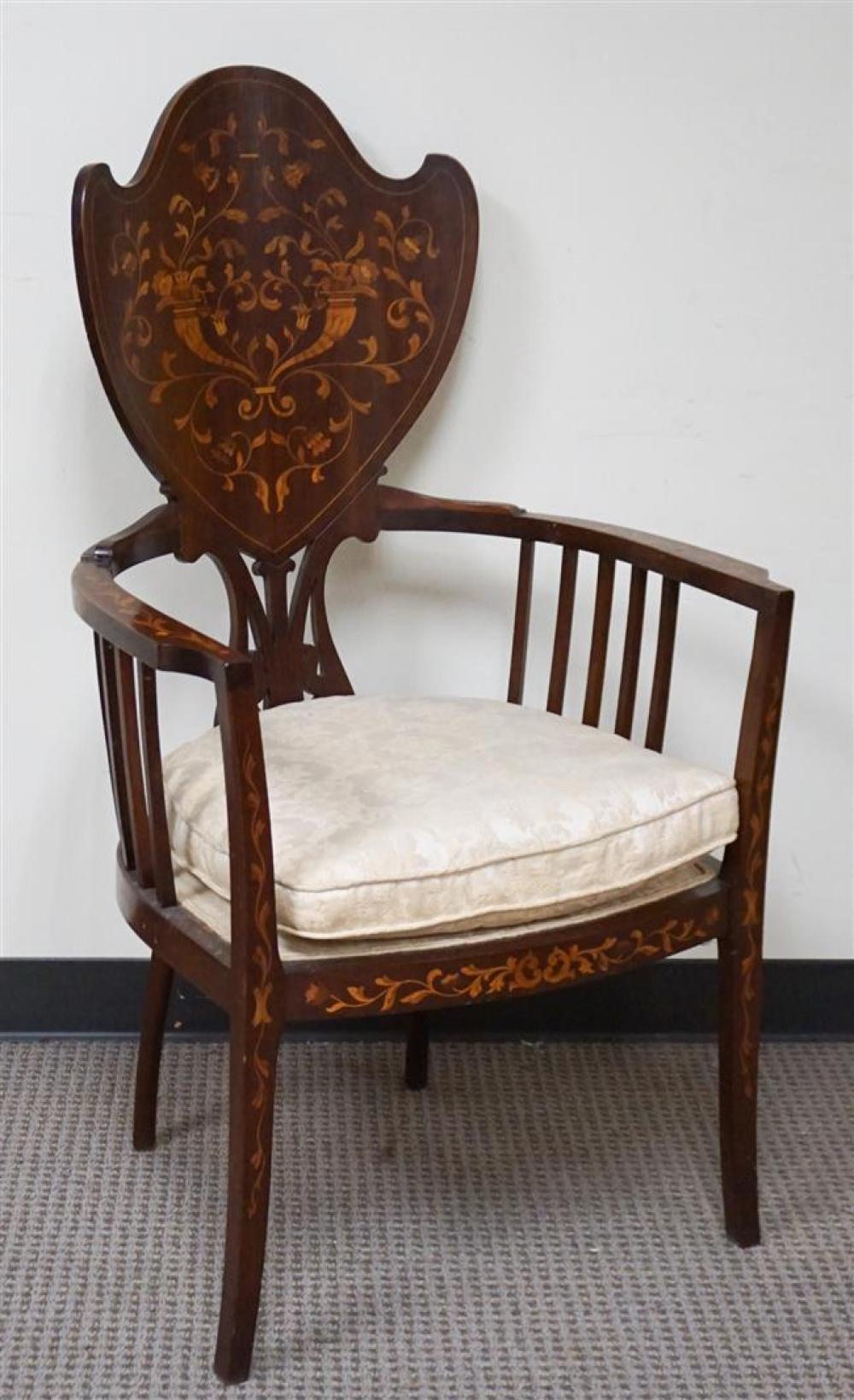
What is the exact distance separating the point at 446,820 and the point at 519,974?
0.51ft

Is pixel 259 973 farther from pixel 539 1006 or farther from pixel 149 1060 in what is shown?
pixel 539 1006

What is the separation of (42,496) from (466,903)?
0.83 metres

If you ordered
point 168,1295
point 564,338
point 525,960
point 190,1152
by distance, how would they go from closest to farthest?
point 525,960 < point 168,1295 < point 190,1152 < point 564,338

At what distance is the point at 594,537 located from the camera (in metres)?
1.77

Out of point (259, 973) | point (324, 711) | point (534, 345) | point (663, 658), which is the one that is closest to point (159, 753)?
point (259, 973)

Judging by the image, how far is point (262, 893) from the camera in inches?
53.9

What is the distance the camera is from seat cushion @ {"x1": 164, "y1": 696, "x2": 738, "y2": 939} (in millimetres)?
1414

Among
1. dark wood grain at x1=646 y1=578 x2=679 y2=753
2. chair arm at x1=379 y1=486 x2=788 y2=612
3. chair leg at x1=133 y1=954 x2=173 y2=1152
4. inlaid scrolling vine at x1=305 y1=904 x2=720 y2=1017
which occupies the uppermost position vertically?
chair arm at x1=379 y1=486 x2=788 y2=612

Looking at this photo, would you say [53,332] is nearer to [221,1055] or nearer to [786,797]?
[221,1055]

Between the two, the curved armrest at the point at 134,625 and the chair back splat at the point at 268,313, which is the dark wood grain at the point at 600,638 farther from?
the curved armrest at the point at 134,625

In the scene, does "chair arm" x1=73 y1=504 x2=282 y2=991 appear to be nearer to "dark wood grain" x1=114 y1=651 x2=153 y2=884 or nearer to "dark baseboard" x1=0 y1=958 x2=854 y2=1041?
"dark wood grain" x1=114 y1=651 x2=153 y2=884

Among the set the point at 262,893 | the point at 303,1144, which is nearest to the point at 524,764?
the point at 262,893

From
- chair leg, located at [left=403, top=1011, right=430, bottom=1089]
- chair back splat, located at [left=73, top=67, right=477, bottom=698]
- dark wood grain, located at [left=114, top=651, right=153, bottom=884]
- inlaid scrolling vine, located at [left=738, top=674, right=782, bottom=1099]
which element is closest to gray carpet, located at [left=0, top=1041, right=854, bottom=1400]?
chair leg, located at [left=403, top=1011, right=430, bottom=1089]

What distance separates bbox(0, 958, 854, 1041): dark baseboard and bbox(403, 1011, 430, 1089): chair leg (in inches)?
4.9
